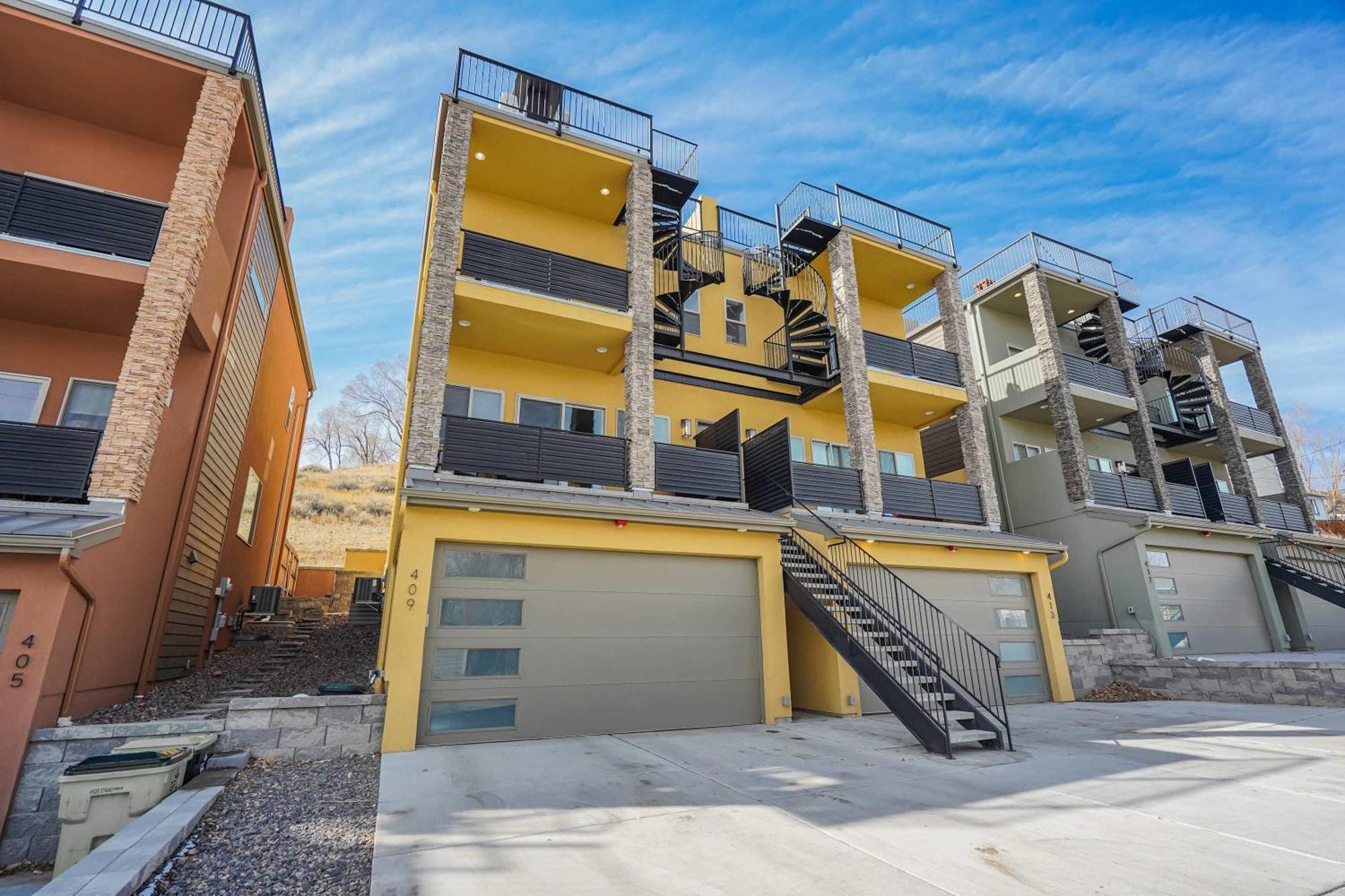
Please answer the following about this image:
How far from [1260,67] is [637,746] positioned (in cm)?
1836

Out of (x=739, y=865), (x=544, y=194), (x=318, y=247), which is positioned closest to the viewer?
(x=739, y=865)

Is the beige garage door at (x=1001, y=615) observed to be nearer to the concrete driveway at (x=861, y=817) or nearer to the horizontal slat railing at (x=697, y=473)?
the horizontal slat railing at (x=697, y=473)

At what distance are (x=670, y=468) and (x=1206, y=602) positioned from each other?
15.5 meters

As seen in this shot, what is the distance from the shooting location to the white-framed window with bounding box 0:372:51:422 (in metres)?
8.18

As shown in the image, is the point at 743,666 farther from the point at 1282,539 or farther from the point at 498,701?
the point at 1282,539

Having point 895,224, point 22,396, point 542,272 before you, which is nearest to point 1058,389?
point 895,224

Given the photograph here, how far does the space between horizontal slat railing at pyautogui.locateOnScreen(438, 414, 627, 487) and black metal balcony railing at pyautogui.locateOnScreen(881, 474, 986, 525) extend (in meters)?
6.33

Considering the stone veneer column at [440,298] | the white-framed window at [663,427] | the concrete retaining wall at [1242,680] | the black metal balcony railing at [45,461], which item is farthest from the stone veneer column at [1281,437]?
the black metal balcony railing at [45,461]

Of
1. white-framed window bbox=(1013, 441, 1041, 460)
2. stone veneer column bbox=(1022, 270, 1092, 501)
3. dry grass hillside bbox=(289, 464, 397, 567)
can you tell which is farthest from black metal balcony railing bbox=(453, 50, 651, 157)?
dry grass hillside bbox=(289, 464, 397, 567)

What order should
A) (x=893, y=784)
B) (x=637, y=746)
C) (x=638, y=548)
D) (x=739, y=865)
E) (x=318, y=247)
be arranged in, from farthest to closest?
(x=318, y=247)
(x=638, y=548)
(x=637, y=746)
(x=893, y=784)
(x=739, y=865)

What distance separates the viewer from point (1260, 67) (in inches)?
483

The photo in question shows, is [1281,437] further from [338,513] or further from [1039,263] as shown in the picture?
[338,513]

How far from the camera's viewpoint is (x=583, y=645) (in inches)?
320

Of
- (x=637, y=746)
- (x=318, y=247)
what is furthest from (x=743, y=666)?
(x=318, y=247)
